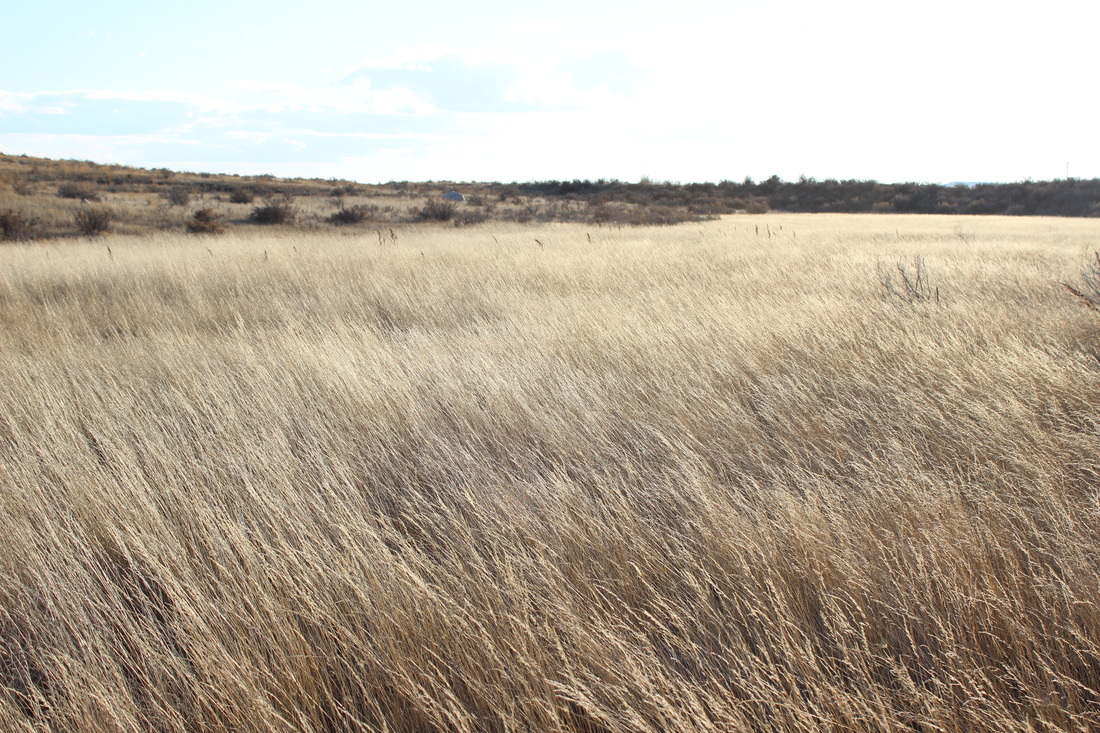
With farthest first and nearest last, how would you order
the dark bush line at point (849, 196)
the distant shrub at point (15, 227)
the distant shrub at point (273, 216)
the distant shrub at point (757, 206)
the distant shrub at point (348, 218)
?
the dark bush line at point (849, 196) < the distant shrub at point (757, 206) < the distant shrub at point (348, 218) < the distant shrub at point (273, 216) < the distant shrub at point (15, 227)

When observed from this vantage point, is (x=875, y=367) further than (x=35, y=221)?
No

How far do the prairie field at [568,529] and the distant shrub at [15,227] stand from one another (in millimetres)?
→ 15121

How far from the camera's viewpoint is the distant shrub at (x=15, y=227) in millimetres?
16688

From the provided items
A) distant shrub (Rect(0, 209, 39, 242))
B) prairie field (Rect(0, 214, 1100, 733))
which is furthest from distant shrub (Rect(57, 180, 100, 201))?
prairie field (Rect(0, 214, 1100, 733))

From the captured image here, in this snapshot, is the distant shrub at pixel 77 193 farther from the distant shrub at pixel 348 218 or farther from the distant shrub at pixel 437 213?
the distant shrub at pixel 437 213

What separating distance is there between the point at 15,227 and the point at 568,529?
21549mm

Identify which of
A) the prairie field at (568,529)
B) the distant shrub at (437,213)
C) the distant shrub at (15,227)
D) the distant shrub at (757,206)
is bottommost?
the prairie field at (568,529)

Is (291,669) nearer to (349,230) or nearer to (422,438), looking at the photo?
(422,438)

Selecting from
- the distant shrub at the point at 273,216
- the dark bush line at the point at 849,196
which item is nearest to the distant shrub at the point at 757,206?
the dark bush line at the point at 849,196

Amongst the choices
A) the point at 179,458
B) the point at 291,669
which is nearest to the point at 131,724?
the point at 291,669

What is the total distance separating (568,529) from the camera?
2555 millimetres

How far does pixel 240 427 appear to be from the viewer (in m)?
3.72

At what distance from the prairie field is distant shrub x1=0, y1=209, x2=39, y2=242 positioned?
595 inches

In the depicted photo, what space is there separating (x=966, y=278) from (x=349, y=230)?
18.3 m
